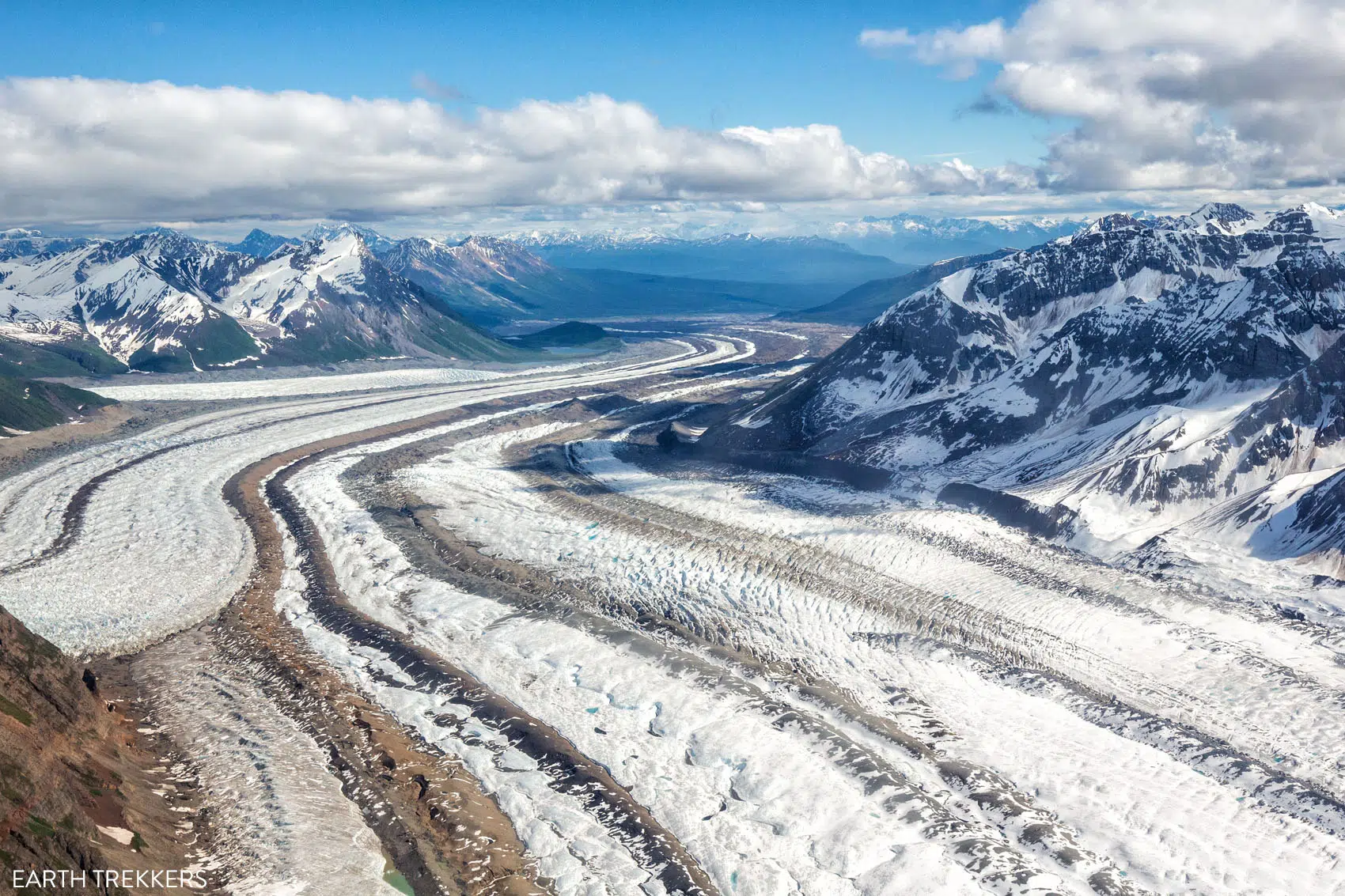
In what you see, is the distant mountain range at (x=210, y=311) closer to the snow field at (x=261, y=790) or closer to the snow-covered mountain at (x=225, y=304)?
the snow-covered mountain at (x=225, y=304)

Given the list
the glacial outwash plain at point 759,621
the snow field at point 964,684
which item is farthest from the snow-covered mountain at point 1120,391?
the snow field at point 964,684

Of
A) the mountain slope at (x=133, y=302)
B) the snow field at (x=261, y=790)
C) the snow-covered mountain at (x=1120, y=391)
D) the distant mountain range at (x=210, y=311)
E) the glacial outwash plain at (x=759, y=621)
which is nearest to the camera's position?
the snow field at (x=261, y=790)

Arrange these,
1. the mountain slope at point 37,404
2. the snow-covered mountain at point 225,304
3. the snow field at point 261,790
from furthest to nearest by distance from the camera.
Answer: the snow-covered mountain at point 225,304 < the mountain slope at point 37,404 < the snow field at point 261,790

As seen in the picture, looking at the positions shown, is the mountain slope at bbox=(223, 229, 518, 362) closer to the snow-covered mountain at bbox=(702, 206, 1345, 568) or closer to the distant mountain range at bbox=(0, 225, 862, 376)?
the distant mountain range at bbox=(0, 225, 862, 376)

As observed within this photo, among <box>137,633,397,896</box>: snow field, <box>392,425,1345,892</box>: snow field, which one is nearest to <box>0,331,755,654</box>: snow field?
<box>137,633,397,896</box>: snow field

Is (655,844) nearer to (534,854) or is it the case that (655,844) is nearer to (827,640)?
(534,854)

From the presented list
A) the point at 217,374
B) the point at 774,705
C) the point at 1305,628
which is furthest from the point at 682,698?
the point at 217,374

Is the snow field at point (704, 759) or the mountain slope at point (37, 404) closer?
the snow field at point (704, 759)

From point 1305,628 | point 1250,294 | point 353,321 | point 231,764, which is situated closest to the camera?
point 231,764
